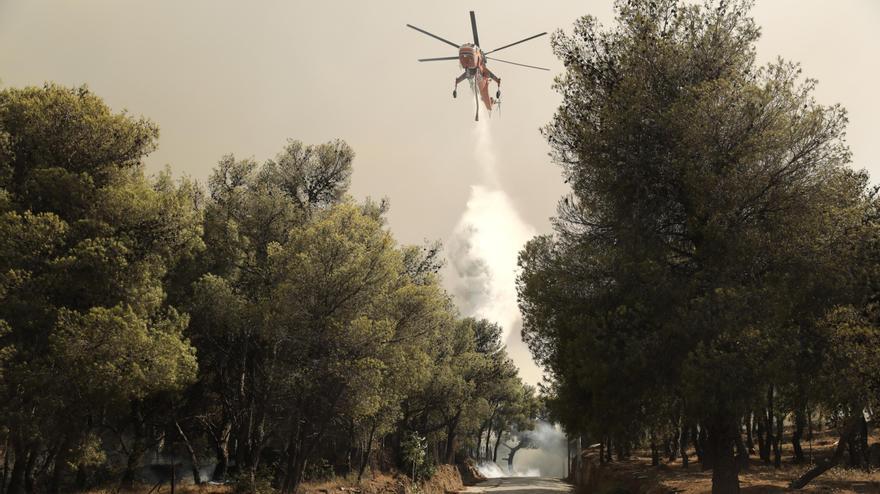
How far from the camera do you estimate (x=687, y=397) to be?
16.1 m

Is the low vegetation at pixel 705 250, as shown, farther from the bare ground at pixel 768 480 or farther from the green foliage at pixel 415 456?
the green foliage at pixel 415 456

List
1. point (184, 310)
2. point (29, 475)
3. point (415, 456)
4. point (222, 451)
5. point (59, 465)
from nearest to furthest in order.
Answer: point (59, 465) < point (29, 475) < point (184, 310) < point (222, 451) < point (415, 456)

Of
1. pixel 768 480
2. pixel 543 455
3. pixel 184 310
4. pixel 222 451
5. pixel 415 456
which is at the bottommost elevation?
pixel 543 455

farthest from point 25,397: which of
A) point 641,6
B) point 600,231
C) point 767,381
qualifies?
point 641,6

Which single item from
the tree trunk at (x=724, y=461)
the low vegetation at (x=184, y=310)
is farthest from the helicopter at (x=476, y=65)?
the tree trunk at (x=724, y=461)

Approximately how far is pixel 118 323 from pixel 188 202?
574 cm

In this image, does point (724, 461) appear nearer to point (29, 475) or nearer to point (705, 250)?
point (705, 250)

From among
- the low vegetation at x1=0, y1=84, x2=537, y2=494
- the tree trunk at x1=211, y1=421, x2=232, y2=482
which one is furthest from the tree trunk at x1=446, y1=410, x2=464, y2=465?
the tree trunk at x1=211, y1=421, x2=232, y2=482

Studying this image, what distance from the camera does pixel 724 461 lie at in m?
17.7

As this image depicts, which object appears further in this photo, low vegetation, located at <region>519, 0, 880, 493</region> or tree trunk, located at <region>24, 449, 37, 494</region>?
tree trunk, located at <region>24, 449, 37, 494</region>

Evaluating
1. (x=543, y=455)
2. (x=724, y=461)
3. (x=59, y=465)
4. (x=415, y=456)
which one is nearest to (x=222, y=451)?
(x=59, y=465)

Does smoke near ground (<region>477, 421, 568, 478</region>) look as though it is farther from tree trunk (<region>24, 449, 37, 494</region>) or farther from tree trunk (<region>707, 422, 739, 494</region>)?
tree trunk (<region>707, 422, 739, 494</region>)

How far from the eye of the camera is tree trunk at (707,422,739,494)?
17422 mm

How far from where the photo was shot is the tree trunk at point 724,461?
686 inches
